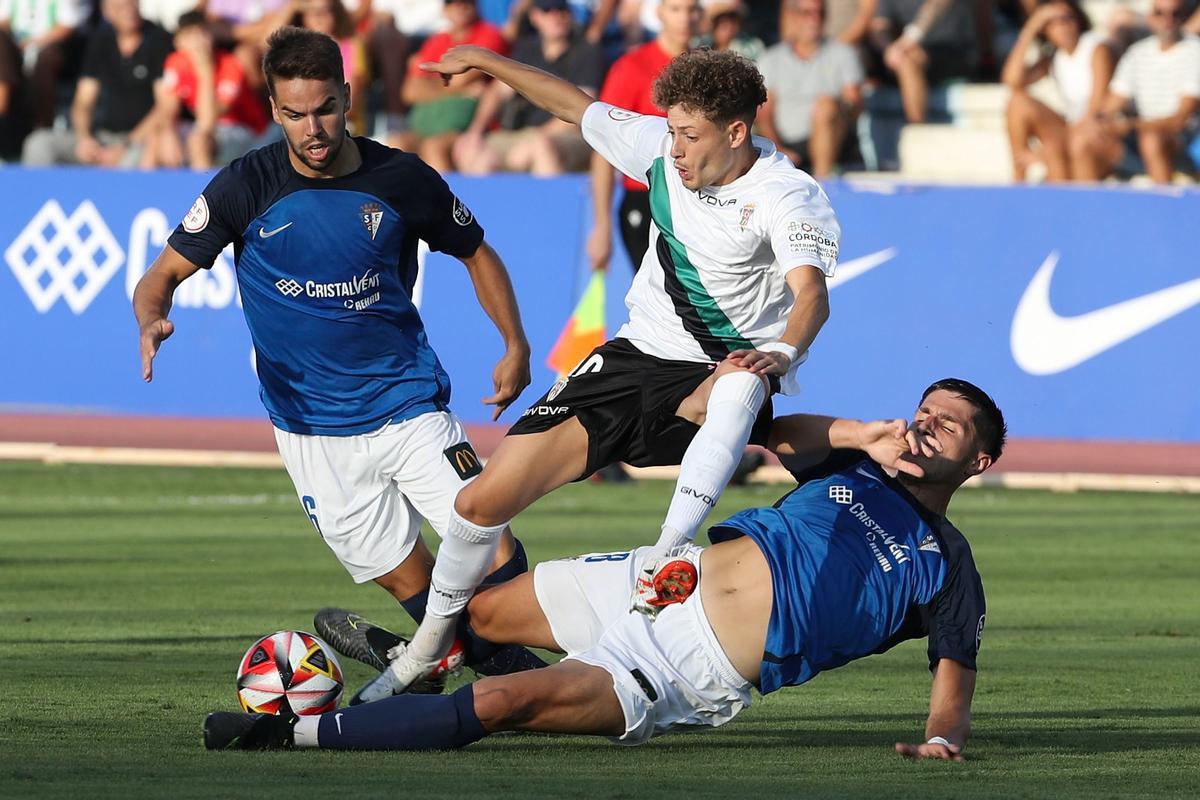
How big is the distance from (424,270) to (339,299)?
28.4 feet

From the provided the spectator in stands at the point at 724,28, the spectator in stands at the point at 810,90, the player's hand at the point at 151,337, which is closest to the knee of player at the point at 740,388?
the player's hand at the point at 151,337

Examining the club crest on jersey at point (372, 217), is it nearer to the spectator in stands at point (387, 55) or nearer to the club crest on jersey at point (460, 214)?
the club crest on jersey at point (460, 214)

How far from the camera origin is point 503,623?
281 inches

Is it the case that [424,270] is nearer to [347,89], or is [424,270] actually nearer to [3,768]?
[347,89]

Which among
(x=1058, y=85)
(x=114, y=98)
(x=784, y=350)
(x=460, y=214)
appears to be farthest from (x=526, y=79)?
(x=114, y=98)

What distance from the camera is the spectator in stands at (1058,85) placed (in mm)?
17391

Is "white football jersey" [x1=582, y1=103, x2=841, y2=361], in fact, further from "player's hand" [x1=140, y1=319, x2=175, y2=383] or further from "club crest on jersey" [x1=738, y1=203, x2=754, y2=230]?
"player's hand" [x1=140, y1=319, x2=175, y2=383]

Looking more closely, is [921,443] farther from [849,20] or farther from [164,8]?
[164,8]

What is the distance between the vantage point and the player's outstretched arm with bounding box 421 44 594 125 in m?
7.66

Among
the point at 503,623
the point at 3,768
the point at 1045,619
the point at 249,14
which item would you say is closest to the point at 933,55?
the point at 249,14

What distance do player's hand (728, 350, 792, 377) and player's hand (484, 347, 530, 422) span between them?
1.49m

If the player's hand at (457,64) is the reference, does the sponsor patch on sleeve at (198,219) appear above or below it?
below

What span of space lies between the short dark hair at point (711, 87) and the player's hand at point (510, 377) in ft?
4.34

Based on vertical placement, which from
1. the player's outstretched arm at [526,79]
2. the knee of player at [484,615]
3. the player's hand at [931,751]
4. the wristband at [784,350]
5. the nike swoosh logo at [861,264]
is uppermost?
the player's outstretched arm at [526,79]
